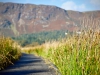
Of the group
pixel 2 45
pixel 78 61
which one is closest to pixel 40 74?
pixel 78 61

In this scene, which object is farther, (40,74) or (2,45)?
(2,45)

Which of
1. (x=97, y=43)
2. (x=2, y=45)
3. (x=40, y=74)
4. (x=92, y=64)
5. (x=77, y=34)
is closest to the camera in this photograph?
(x=92, y=64)

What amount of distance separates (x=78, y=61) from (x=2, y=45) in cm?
669

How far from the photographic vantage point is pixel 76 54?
20.7 feet

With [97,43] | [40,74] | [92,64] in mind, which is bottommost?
[40,74]

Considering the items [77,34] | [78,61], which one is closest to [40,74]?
[77,34]

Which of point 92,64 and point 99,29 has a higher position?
point 99,29

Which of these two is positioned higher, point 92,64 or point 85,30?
point 85,30

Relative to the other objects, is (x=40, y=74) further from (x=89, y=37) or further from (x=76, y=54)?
(x=89, y=37)

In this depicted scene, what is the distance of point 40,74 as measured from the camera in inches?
327

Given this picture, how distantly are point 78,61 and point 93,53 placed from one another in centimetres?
41

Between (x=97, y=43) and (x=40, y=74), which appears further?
(x=40, y=74)

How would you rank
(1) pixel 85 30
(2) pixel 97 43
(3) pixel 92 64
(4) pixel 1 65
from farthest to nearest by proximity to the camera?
(4) pixel 1 65 < (1) pixel 85 30 < (2) pixel 97 43 < (3) pixel 92 64

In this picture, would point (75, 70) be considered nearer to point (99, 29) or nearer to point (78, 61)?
point (78, 61)
